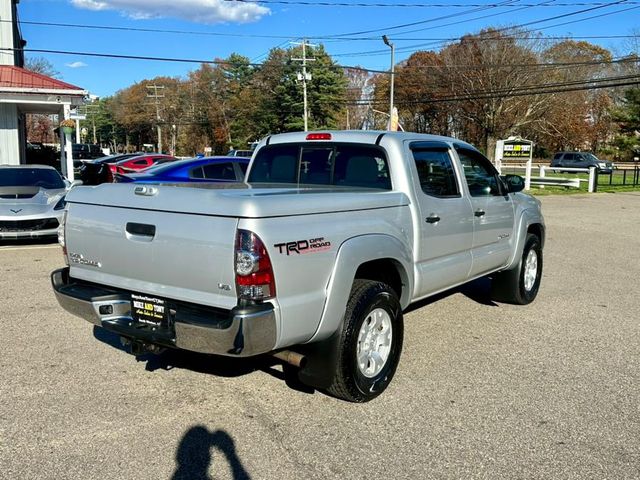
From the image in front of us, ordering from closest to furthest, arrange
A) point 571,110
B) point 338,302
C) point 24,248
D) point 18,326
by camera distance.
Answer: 1. point 338,302
2. point 18,326
3. point 24,248
4. point 571,110

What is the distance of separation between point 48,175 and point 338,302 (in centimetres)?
1014

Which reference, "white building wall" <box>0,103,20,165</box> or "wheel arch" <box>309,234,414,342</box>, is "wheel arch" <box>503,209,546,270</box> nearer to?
"wheel arch" <box>309,234,414,342</box>

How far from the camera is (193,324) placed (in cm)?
335

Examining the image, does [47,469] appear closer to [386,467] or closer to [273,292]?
[273,292]

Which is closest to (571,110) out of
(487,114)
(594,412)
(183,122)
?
(487,114)

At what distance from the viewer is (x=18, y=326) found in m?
5.81

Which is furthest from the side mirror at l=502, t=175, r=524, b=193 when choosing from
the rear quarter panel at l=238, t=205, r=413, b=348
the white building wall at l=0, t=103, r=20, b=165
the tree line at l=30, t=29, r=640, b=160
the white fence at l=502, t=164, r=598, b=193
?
the tree line at l=30, t=29, r=640, b=160

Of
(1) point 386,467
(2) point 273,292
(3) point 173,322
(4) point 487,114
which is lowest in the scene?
(1) point 386,467

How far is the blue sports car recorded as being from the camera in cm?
1063

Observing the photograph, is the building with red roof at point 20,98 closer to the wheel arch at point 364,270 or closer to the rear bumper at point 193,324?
the rear bumper at point 193,324

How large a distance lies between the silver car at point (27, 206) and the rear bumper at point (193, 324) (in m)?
7.01

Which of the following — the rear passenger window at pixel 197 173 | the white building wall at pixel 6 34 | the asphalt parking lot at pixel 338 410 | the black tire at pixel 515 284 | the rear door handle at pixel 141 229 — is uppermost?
the white building wall at pixel 6 34

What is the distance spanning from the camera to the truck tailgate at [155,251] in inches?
130

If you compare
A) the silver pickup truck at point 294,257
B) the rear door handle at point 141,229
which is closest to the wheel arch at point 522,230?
the silver pickup truck at point 294,257
